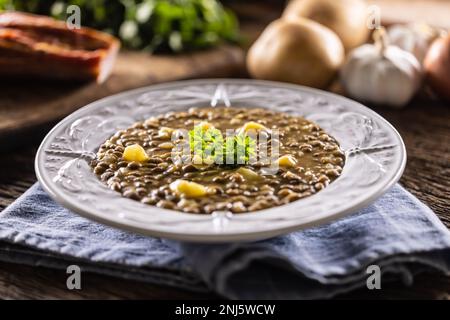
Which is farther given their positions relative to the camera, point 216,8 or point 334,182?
point 216,8

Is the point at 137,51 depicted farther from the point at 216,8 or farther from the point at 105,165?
the point at 105,165

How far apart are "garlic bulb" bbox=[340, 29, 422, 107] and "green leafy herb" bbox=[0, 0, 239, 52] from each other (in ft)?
2.83

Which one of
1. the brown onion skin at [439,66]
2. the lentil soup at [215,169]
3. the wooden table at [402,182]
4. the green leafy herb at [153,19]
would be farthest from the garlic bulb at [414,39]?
the lentil soup at [215,169]

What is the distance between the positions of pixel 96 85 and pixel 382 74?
1.23 m

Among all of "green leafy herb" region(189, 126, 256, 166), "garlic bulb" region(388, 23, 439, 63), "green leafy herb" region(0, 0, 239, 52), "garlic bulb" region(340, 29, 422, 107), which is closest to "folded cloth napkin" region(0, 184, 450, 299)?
"green leafy herb" region(189, 126, 256, 166)

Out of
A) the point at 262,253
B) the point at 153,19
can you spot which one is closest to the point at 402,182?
the point at 262,253

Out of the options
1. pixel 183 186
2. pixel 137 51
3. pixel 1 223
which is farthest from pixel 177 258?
pixel 137 51

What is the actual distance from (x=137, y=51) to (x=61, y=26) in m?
0.53

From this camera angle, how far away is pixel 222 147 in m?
1.98

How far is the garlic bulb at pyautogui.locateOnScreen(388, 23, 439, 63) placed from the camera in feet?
10.3

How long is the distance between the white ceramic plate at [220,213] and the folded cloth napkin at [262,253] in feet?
0.34

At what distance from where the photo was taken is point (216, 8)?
11.9ft

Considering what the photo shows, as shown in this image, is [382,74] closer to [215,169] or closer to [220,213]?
[215,169]

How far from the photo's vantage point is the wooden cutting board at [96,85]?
2617mm
